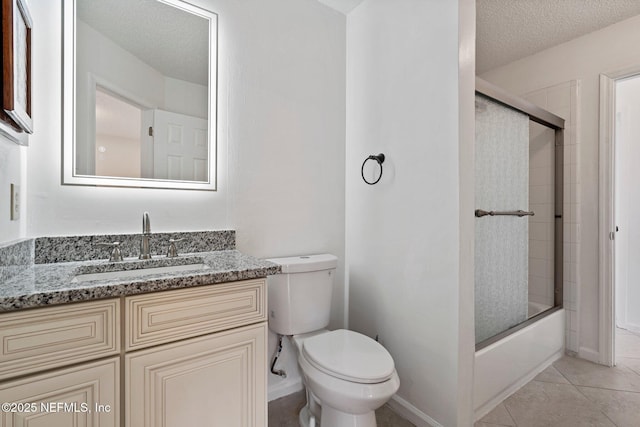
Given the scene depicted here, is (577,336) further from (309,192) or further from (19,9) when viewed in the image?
(19,9)

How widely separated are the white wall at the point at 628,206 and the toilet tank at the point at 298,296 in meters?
2.97

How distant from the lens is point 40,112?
1.19 metres

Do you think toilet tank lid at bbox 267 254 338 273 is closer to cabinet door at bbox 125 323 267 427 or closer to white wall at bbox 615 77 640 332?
cabinet door at bbox 125 323 267 427

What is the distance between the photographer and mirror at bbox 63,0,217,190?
4.17 ft

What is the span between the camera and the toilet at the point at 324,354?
118cm

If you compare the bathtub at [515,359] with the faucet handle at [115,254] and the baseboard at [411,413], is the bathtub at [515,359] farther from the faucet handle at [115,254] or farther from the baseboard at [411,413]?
the faucet handle at [115,254]

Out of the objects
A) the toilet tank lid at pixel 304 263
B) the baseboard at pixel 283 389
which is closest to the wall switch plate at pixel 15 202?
the toilet tank lid at pixel 304 263

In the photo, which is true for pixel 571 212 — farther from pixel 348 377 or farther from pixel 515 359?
pixel 348 377

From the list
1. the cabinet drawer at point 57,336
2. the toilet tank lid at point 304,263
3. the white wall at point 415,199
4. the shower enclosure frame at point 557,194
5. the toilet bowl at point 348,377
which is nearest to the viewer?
the cabinet drawer at point 57,336

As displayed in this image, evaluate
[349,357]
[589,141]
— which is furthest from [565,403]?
[589,141]

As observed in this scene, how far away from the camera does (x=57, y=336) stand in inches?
31.0

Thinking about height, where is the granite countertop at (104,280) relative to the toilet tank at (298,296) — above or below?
above

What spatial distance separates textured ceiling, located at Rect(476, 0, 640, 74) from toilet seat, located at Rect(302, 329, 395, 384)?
2.17 metres

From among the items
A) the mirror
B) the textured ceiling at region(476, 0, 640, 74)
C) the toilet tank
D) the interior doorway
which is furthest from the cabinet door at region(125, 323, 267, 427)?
the interior doorway
